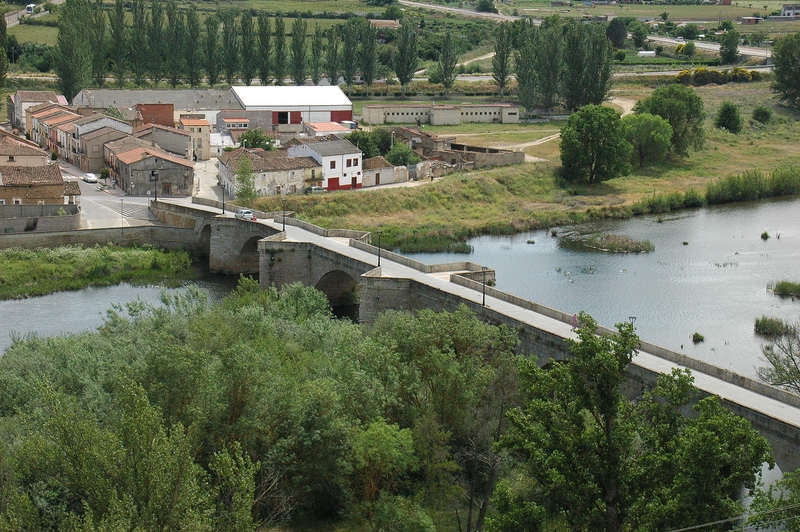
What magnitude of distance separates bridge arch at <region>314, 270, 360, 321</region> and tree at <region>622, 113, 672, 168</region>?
3324cm

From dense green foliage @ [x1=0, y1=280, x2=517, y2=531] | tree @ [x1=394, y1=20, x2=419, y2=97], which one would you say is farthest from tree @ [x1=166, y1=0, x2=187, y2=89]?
dense green foliage @ [x1=0, y1=280, x2=517, y2=531]

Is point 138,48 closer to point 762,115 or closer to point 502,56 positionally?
point 502,56

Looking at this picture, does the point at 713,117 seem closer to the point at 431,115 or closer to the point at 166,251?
the point at 431,115

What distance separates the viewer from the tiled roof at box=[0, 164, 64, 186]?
49.5 meters

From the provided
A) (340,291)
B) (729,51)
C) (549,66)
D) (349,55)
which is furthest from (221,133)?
(729,51)

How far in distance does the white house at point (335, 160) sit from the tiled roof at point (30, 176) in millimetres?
14102

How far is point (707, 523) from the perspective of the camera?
16.5m

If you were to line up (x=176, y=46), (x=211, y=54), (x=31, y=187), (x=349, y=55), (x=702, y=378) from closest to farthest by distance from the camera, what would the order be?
1. (x=702, y=378)
2. (x=31, y=187)
3. (x=176, y=46)
4. (x=211, y=54)
5. (x=349, y=55)

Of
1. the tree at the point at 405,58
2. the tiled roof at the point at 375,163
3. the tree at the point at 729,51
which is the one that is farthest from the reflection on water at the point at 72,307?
the tree at the point at 729,51

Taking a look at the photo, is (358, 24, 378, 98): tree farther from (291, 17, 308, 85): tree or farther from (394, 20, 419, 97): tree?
(291, 17, 308, 85): tree

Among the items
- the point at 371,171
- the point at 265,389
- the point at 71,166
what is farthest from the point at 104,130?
the point at 265,389

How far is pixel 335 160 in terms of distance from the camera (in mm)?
58469

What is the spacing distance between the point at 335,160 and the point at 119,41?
32.3m

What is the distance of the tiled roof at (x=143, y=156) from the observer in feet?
181
